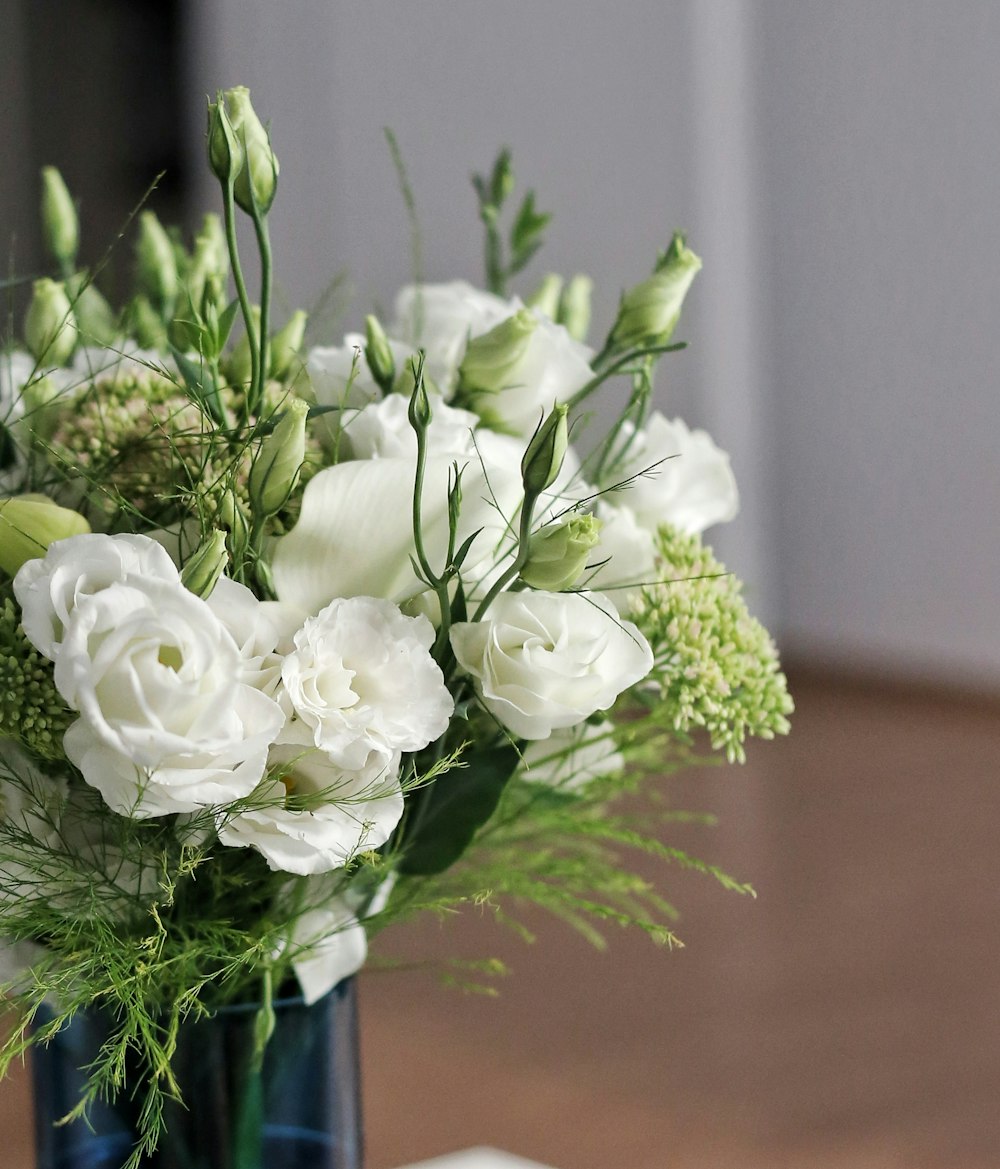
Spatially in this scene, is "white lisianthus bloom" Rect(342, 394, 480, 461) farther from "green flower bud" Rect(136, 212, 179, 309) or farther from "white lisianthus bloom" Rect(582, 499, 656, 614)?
"green flower bud" Rect(136, 212, 179, 309)

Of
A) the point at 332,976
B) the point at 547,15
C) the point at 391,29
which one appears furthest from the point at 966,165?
the point at 332,976

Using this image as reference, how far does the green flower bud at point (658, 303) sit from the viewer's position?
49 cm

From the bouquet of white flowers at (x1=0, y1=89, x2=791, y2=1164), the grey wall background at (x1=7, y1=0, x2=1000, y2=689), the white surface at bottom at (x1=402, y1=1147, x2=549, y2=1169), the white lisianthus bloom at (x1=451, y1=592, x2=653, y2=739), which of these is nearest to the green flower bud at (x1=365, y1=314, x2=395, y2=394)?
the bouquet of white flowers at (x1=0, y1=89, x2=791, y2=1164)

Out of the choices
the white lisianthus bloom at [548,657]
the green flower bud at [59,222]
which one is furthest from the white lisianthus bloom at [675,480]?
the green flower bud at [59,222]

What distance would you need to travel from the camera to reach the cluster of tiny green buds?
15.9 inches

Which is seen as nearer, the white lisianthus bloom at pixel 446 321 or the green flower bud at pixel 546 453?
the green flower bud at pixel 546 453

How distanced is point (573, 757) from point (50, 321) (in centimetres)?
25

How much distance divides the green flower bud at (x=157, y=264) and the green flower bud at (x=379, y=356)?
0.14 m

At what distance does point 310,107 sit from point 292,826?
10.7ft

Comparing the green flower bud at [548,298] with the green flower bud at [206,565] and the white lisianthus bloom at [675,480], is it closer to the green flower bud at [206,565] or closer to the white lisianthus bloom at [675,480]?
the white lisianthus bloom at [675,480]

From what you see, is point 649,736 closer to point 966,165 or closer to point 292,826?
point 292,826

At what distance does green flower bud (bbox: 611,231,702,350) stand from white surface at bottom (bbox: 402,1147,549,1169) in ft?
1.09

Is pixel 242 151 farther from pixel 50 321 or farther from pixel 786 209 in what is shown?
pixel 786 209

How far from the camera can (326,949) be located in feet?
1.53
